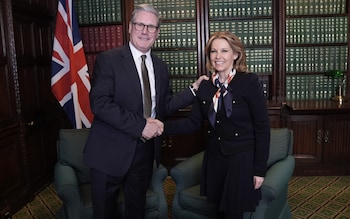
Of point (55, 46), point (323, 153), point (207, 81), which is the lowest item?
point (323, 153)

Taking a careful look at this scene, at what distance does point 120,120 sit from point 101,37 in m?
2.57

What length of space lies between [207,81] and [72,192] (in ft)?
3.65

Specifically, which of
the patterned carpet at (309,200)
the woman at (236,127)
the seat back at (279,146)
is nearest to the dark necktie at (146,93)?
the woman at (236,127)

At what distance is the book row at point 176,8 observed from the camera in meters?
3.88

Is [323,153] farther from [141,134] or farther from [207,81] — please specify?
[141,134]

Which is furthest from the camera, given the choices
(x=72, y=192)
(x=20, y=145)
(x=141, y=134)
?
(x=20, y=145)

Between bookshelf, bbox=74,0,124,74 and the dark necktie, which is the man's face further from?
bookshelf, bbox=74,0,124,74

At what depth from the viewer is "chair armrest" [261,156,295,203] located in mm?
2023

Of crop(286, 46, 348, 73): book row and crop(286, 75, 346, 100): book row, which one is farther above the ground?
crop(286, 46, 348, 73): book row

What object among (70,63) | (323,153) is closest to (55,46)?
(70,63)

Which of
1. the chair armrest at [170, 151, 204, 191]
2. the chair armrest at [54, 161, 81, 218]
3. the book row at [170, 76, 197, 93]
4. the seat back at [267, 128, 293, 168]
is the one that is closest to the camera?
the chair armrest at [54, 161, 81, 218]

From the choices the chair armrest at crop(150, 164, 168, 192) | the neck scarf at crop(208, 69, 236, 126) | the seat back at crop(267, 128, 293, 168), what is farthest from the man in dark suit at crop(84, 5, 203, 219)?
the seat back at crop(267, 128, 293, 168)

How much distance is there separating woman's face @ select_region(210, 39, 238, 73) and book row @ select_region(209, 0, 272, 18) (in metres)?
2.30

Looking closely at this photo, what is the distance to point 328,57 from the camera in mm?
3887
